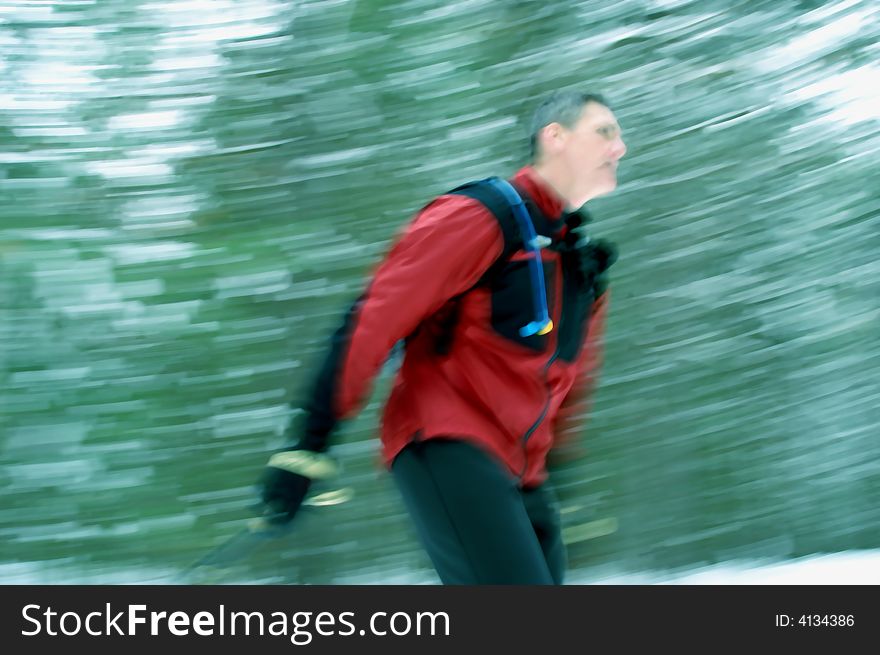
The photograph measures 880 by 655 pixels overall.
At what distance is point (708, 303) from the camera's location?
2.88 metres

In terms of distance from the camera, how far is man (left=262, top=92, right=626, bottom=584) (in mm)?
1296

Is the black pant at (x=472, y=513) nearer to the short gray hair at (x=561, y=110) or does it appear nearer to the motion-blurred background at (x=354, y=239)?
the short gray hair at (x=561, y=110)

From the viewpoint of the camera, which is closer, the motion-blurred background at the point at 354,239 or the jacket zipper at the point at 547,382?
the jacket zipper at the point at 547,382

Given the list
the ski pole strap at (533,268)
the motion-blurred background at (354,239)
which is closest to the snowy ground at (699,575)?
the motion-blurred background at (354,239)

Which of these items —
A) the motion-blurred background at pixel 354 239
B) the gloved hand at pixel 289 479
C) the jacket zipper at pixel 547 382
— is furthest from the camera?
the motion-blurred background at pixel 354 239

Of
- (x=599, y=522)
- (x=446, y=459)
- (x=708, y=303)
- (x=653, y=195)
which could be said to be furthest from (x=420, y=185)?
(x=446, y=459)

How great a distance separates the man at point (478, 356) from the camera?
1296 millimetres

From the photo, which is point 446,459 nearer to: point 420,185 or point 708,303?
point 420,185

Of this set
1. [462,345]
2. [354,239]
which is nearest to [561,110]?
[462,345]

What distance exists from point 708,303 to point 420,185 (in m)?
0.96

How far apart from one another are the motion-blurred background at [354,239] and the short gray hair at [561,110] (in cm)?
112

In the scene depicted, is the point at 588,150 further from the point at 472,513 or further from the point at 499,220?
the point at 472,513

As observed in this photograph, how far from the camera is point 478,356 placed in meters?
1.39

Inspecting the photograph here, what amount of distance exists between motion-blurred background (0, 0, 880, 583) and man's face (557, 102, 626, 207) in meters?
1.15
